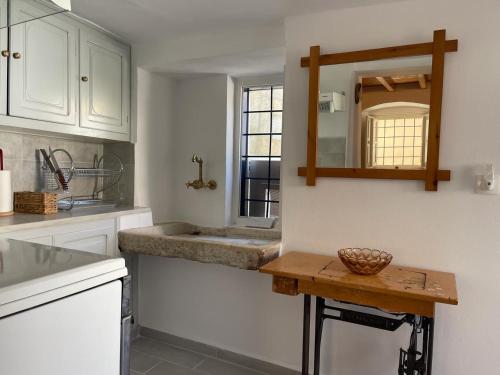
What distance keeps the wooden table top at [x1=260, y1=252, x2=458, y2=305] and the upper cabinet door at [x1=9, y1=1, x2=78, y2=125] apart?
142 cm

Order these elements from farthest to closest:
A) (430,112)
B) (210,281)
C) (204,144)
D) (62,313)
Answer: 1. (204,144)
2. (210,281)
3. (430,112)
4. (62,313)

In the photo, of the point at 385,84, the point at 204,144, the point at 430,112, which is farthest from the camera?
the point at 204,144

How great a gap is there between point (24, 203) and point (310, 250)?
1601mm

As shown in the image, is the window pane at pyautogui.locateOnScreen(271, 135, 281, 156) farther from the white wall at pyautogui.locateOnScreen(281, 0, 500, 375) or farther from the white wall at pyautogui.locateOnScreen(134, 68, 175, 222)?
the white wall at pyautogui.locateOnScreen(134, 68, 175, 222)

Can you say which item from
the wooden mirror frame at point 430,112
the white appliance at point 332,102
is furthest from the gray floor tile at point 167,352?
the white appliance at point 332,102

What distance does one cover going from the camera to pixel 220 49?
7.04 ft

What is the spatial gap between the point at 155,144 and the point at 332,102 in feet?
4.38

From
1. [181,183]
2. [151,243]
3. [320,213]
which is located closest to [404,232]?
[320,213]

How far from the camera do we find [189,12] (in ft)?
6.26

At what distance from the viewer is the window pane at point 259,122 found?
2576 mm

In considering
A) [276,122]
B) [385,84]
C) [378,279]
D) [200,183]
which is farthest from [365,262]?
[200,183]

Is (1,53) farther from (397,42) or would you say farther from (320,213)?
(397,42)

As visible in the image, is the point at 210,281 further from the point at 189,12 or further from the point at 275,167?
the point at 189,12

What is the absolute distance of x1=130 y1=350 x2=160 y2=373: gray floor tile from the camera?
2180mm
